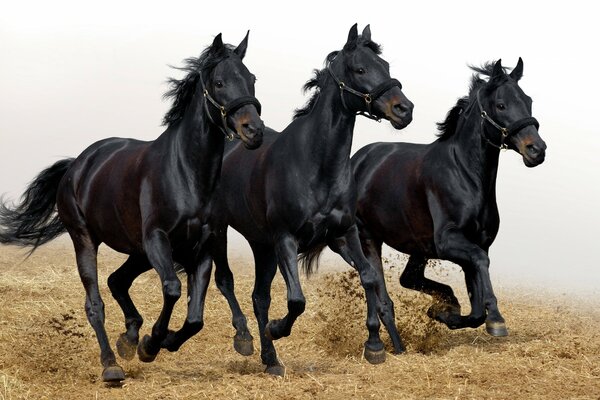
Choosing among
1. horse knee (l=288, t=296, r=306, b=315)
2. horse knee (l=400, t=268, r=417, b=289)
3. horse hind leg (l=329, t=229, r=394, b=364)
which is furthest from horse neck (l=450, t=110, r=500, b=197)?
horse knee (l=288, t=296, r=306, b=315)

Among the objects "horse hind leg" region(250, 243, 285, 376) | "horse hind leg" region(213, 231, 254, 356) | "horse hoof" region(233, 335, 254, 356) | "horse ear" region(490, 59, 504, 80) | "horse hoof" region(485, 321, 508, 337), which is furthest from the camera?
"horse ear" region(490, 59, 504, 80)

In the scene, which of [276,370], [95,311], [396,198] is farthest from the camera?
[396,198]

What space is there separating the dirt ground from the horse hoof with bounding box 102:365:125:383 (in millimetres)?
70

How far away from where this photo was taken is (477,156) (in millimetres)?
9188

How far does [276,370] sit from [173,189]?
1.76 metres

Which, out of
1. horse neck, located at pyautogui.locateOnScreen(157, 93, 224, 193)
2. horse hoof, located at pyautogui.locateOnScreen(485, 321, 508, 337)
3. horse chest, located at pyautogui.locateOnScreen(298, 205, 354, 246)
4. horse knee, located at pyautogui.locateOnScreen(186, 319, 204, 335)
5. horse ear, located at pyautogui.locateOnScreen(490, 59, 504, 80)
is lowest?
horse knee, located at pyautogui.locateOnScreen(186, 319, 204, 335)

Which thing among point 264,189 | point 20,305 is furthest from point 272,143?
point 20,305

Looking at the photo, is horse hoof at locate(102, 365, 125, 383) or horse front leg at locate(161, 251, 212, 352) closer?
horse front leg at locate(161, 251, 212, 352)

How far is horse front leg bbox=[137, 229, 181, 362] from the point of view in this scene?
7.18 m

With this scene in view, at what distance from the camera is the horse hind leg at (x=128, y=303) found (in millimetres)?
8500

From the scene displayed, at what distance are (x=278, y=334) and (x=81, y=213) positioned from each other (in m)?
2.28

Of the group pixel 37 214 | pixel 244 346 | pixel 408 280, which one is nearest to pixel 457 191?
pixel 408 280

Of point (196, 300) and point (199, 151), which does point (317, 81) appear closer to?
point (199, 151)

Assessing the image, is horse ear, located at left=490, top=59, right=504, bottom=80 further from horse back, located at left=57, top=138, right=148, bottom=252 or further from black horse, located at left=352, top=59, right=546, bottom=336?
horse back, located at left=57, top=138, right=148, bottom=252
